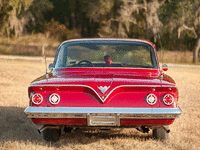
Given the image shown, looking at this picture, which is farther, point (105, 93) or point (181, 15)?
point (181, 15)

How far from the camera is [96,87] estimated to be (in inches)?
170

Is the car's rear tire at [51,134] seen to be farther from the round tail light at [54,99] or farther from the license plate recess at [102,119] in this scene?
the license plate recess at [102,119]

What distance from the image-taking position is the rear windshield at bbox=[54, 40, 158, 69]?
5559mm

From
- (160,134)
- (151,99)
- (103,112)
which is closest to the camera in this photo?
(103,112)

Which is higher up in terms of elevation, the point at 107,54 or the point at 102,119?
the point at 107,54

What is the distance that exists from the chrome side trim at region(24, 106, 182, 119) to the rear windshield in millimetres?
1230

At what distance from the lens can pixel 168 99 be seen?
4371mm

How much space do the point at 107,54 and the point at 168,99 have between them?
6.89 feet

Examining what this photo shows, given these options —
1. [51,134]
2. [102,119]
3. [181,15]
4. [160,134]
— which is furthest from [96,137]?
[181,15]

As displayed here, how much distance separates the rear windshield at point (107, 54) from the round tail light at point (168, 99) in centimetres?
110

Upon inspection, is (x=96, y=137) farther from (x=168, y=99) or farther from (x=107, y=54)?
(x=168, y=99)

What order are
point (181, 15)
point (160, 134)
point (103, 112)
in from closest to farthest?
1. point (103, 112)
2. point (160, 134)
3. point (181, 15)

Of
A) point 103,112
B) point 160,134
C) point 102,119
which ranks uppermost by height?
point 103,112

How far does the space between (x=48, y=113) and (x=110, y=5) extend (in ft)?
134
